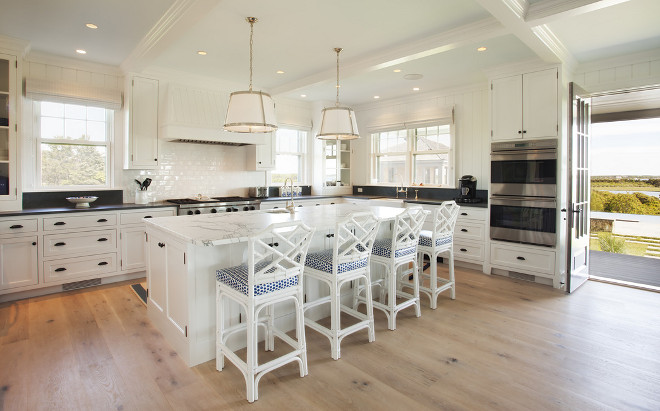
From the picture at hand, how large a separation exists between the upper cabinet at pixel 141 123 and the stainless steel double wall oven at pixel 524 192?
14.5ft

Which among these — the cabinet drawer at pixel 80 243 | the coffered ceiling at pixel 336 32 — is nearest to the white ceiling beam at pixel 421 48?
the coffered ceiling at pixel 336 32

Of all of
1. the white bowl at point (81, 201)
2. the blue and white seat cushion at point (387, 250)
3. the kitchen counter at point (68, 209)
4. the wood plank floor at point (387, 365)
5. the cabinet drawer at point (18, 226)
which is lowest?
the wood plank floor at point (387, 365)

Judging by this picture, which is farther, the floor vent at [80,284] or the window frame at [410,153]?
the window frame at [410,153]

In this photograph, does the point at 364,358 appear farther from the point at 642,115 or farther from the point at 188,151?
the point at 642,115

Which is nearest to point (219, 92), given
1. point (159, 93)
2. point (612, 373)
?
point (159, 93)

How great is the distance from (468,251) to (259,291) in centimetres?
366

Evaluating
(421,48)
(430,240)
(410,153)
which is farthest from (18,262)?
(410,153)

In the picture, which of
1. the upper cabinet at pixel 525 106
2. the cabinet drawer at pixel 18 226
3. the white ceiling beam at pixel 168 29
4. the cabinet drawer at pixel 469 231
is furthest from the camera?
the cabinet drawer at pixel 469 231

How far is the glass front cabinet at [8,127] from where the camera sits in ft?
12.2

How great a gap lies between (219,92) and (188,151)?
0.97m

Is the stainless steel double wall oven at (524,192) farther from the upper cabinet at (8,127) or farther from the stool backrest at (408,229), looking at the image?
the upper cabinet at (8,127)

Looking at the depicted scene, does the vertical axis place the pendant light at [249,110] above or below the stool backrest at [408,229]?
above

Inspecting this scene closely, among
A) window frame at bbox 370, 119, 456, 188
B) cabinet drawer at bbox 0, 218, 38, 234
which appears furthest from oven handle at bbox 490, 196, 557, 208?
cabinet drawer at bbox 0, 218, 38, 234

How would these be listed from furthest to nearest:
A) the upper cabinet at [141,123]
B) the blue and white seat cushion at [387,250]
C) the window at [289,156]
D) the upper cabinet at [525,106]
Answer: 1. the window at [289,156]
2. the upper cabinet at [141,123]
3. the upper cabinet at [525,106]
4. the blue and white seat cushion at [387,250]
